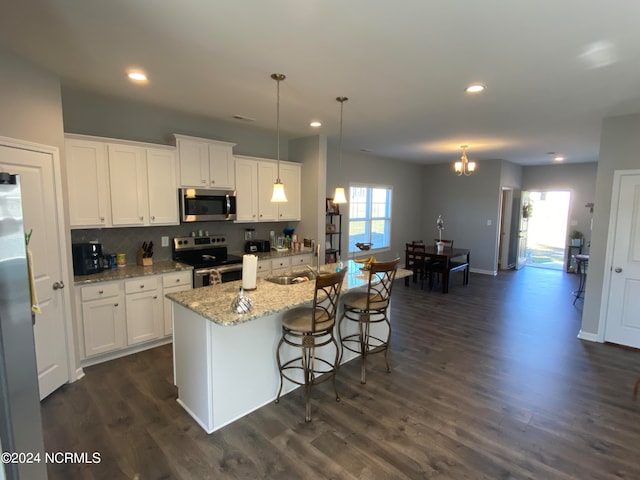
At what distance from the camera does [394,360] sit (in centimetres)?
347

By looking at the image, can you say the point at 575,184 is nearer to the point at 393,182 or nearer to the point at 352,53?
the point at 393,182

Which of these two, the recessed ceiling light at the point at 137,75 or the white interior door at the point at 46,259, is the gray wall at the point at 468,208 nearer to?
the recessed ceiling light at the point at 137,75

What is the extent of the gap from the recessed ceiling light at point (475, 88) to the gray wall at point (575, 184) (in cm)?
680

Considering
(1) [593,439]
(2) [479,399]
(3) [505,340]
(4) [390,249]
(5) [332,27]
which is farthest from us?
(4) [390,249]

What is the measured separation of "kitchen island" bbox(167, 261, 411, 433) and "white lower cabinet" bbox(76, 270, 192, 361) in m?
1.10

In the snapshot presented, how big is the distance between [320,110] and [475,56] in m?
1.78

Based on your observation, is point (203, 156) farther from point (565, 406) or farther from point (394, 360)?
point (565, 406)

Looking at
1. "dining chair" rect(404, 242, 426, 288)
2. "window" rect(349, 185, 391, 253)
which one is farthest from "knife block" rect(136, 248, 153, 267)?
"dining chair" rect(404, 242, 426, 288)

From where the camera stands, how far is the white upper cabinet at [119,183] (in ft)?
10.5

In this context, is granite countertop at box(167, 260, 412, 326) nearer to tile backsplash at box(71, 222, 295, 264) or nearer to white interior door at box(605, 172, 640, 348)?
tile backsplash at box(71, 222, 295, 264)

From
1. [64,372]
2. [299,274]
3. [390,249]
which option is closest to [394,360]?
[299,274]

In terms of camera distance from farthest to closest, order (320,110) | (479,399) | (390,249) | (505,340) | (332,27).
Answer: (390,249) → (505,340) → (320,110) → (479,399) → (332,27)

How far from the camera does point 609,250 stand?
154 inches

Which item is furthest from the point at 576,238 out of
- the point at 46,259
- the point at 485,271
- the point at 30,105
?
the point at 30,105
